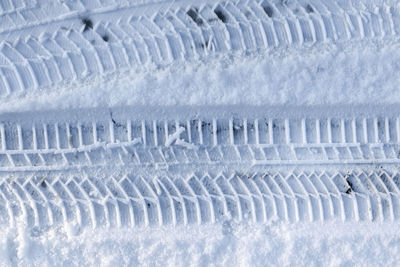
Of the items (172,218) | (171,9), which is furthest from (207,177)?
(171,9)

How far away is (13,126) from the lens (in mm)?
2162

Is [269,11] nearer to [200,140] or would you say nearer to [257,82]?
[257,82]

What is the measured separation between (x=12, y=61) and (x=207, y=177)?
98cm

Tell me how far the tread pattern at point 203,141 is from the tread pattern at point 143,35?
224 mm

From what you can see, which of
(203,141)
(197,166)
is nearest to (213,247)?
(197,166)

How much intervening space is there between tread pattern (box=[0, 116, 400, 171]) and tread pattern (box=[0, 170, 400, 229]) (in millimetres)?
71

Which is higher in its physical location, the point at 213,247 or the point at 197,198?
the point at 197,198

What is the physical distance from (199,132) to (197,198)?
0.94 feet

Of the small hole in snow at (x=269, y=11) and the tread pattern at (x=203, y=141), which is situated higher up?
the small hole in snow at (x=269, y=11)

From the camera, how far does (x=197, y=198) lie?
7.10ft

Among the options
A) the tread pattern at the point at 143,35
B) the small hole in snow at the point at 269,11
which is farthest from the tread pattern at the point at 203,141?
the small hole in snow at the point at 269,11

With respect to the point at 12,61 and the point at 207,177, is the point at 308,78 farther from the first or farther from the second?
the point at 12,61

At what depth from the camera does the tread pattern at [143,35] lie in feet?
7.01

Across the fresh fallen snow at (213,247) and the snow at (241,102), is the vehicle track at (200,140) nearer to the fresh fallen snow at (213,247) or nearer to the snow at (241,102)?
the snow at (241,102)
